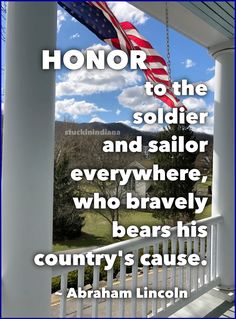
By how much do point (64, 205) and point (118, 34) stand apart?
15.5ft

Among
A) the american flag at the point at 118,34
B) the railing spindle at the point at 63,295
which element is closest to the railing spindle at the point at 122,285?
the railing spindle at the point at 63,295

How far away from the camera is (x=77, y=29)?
7.18m

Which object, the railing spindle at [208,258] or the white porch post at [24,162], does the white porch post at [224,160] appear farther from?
the white porch post at [24,162]

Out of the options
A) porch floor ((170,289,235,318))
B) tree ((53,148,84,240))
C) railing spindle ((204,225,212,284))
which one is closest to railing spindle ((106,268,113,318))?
porch floor ((170,289,235,318))

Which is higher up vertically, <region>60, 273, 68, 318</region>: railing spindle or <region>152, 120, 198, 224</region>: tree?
<region>152, 120, 198, 224</region>: tree

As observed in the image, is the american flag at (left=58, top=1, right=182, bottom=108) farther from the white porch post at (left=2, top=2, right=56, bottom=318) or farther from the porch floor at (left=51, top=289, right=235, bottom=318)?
the porch floor at (left=51, top=289, right=235, bottom=318)

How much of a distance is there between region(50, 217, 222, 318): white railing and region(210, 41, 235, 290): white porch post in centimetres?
8

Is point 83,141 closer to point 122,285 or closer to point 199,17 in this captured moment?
point 199,17

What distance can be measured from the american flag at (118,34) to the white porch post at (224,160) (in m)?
0.51

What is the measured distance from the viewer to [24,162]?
1.45 meters

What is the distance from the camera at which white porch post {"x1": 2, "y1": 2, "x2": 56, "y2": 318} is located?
4.73 feet

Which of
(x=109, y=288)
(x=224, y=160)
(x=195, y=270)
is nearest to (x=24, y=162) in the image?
(x=109, y=288)

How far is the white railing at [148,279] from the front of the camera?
1915mm

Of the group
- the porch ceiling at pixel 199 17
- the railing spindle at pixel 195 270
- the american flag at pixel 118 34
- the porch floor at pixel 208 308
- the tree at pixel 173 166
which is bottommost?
the porch floor at pixel 208 308
